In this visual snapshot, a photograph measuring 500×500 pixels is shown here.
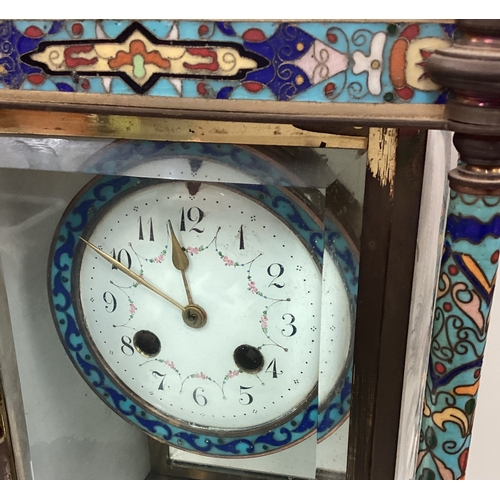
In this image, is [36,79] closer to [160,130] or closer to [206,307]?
[160,130]

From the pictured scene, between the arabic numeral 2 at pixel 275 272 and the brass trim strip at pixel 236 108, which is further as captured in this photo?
the arabic numeral 2 at pixel 275 272

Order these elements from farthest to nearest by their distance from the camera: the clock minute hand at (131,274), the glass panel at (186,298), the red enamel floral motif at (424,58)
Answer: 1. the clock minute hand at (131,274)
2. the glass panel at (186,298)
3. the red enamel floral motif at (424,58)

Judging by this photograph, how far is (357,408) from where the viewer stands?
0.61 m

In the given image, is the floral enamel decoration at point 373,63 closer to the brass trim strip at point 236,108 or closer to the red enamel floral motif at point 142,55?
the brass trim strip at point 236,108

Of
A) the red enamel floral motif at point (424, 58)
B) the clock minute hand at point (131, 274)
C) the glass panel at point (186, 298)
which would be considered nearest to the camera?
the red enamel floral motif at point (424, 58)

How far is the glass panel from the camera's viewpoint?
588mm

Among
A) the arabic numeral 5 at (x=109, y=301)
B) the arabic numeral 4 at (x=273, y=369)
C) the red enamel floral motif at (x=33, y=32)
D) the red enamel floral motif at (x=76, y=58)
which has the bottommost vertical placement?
the arabic numeral 4 at (x=273, y=369)

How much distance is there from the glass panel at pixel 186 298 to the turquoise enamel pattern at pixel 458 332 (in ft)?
0.31

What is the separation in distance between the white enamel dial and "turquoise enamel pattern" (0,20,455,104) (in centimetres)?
16

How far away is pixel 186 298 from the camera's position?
0.69 metres

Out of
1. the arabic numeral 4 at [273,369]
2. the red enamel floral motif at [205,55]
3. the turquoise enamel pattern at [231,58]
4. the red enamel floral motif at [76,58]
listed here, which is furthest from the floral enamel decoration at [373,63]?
the arabic numeral 4 at [273,369]

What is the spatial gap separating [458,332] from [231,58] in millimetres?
270

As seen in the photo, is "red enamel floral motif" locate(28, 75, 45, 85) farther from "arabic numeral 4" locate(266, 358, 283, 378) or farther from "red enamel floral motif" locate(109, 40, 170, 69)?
→ "arabic numeral 4" locate(266, 358, 283, 378)

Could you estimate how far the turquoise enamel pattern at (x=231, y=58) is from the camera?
0.45 metres
